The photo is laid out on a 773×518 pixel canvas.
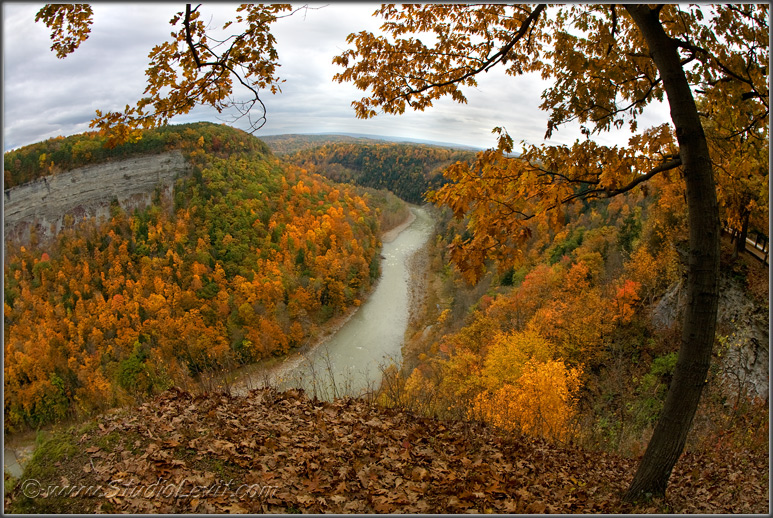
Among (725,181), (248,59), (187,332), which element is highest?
(248,59)

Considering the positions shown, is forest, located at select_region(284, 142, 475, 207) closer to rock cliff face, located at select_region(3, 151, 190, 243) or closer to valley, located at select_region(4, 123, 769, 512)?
valley, located at select_region(4, 123, 769, 512)

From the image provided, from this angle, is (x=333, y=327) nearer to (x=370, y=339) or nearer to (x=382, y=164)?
(x=370, y=339)

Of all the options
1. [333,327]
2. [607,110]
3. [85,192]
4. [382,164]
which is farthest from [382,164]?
[607,110]

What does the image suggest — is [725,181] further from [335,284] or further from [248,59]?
[335,284]

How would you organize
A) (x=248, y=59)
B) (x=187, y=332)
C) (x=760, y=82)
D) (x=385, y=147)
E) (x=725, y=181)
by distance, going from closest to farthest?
(x=760, y=82)
(x=248, y=59)
(x=725, y=181)
(x=187, y=332)
(x=385, y=147)

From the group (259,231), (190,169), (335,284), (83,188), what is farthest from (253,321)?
(83,188)

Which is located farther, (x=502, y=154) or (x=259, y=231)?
(x=259, y=231)

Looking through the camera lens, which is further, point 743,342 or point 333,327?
point 333,327
